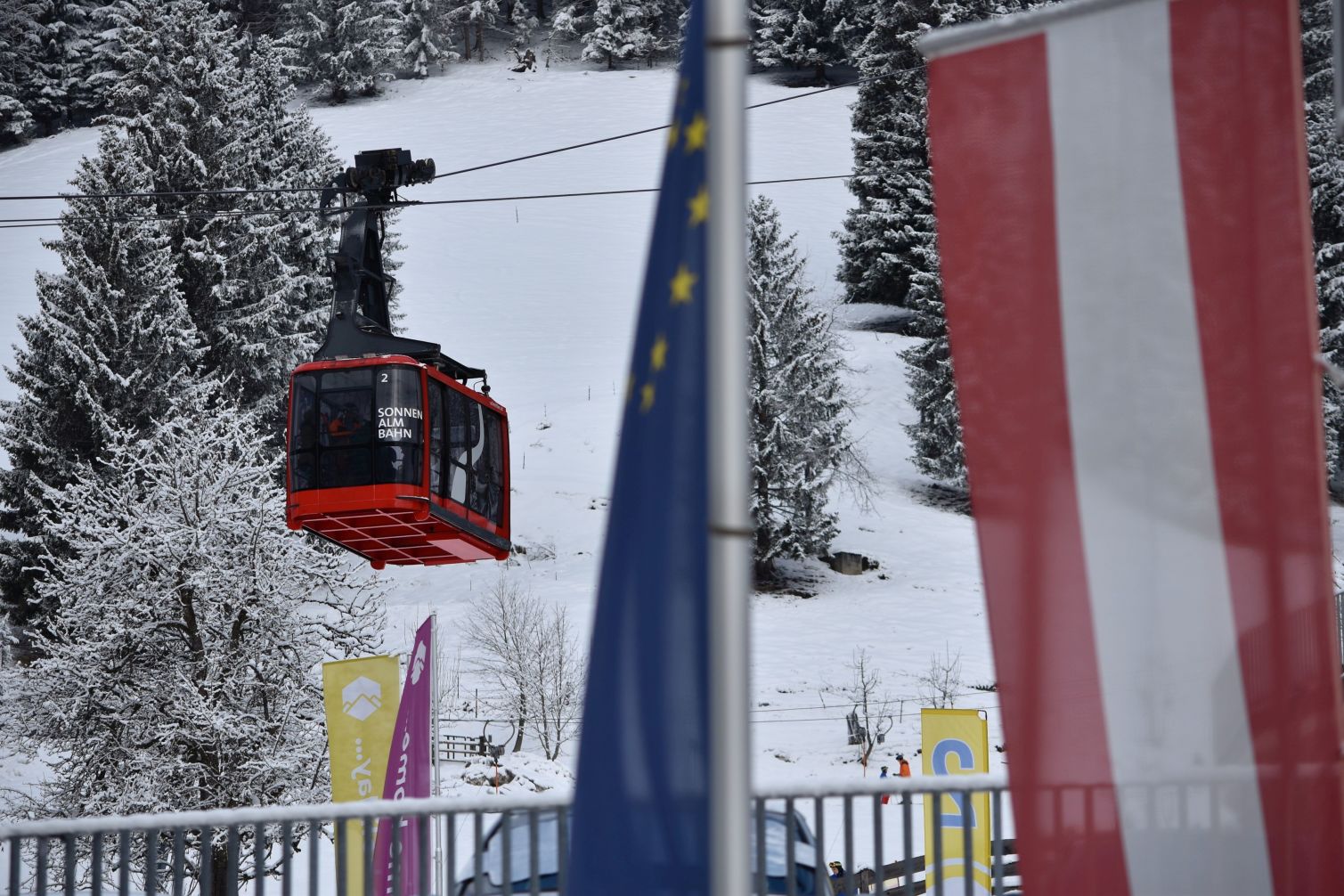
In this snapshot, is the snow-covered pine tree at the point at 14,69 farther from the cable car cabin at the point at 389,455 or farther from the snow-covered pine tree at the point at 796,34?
the cable car cabin at the point at 389,455

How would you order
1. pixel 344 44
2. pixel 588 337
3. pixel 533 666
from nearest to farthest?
pixel 533 666, pixel 588 337, pixel 344 44

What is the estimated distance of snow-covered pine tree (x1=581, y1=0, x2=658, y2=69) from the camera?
11050 cm

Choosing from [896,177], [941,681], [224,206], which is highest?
[896,177]

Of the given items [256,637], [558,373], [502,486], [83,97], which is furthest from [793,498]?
[83,97]

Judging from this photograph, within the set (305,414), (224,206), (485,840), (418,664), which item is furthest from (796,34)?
(485,840)

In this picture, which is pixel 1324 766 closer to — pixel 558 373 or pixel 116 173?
pixel 116 173

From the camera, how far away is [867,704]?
36.0m

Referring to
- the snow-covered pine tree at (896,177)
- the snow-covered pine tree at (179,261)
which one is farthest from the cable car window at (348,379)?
the snow-covered pine tree at (896,177)

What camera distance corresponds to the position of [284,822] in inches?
260

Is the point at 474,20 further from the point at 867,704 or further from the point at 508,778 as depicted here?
the point at 508,778

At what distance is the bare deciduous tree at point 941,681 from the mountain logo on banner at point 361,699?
70.7ft

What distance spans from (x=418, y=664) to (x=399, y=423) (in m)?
3.21

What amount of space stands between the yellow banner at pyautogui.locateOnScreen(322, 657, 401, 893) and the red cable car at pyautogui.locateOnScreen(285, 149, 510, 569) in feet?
7.88

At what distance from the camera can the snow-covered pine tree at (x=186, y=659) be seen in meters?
23.9
